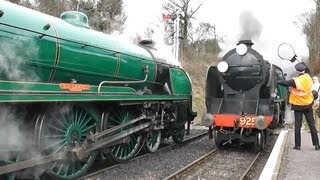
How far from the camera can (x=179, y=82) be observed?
33.6ft

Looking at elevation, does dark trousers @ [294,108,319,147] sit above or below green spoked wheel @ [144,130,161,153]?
above

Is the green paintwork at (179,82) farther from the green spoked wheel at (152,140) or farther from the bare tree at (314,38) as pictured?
the bare tree at (314,38)

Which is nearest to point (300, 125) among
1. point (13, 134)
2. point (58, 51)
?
point (58, 51)

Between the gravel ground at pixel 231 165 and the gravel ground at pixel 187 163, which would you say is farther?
the gravel ground at pixel 231 165

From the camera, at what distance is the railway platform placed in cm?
585

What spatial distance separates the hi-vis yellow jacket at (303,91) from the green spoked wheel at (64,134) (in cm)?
426

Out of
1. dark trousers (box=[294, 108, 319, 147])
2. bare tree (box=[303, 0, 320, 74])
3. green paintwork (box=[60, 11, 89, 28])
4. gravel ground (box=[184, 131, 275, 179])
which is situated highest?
bare tree (box=[303, 0, 320, 74])

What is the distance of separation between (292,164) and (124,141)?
2.88 metres

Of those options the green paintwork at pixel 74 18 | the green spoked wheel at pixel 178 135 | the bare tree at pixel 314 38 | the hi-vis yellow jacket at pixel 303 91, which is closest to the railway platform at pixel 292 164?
the hi-vis yellow jacket at pixel 303 91

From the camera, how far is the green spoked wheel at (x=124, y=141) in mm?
7484

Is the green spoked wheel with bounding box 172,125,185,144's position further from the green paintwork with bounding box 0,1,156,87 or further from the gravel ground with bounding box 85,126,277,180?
the green paintwork with bounding box 0,1,156,87

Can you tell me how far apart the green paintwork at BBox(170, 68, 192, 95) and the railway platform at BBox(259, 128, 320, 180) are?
258 centimetres

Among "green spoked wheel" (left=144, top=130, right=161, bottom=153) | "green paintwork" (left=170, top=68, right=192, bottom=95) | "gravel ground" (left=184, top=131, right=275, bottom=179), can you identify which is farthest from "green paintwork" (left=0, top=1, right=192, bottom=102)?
"gravel ground" (left=184, top=131, right=275, bottom=179)

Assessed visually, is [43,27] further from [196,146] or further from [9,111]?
[196,146]
